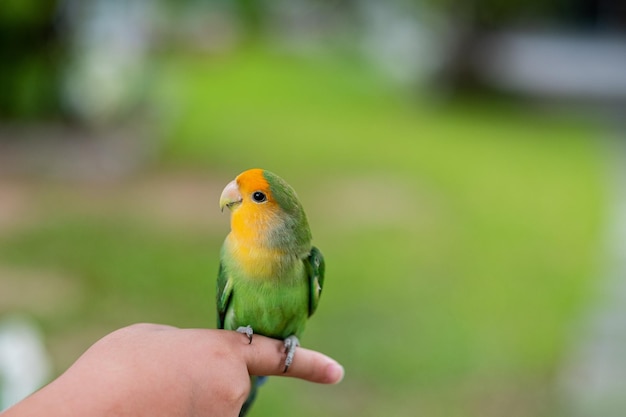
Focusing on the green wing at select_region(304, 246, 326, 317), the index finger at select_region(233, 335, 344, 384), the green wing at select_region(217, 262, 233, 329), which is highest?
the green wing at select_region(304, 246, 326, 317)

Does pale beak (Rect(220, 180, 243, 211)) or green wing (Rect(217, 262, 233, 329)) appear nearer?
pale beak (Rect(220, 180, 243, 211))

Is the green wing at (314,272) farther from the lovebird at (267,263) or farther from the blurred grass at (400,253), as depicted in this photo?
the blurred grass at (400,253)

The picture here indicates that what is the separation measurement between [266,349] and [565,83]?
12686mm

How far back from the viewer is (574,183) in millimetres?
8266

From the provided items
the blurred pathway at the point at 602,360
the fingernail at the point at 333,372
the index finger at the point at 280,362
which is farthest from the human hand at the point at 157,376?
the blurred pathway at the point at 602,360

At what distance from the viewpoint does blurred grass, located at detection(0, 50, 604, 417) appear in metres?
4.29

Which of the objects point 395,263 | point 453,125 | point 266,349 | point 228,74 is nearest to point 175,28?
point 228,74

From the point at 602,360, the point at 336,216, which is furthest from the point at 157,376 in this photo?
the point at 336,216

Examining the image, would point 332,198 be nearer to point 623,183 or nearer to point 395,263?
point 395,263

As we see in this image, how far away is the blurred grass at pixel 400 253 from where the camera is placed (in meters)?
4.29

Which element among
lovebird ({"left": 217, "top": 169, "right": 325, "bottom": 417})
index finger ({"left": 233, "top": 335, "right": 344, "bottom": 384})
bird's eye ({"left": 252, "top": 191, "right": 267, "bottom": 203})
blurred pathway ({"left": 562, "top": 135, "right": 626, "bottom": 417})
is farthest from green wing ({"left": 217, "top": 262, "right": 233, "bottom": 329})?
blurred pathway ({"left": 562, "top": 135, "right": 626, "bottom": 417})

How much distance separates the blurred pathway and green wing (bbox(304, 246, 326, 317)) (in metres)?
2.63

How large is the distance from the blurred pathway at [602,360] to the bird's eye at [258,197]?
2912 millimetres

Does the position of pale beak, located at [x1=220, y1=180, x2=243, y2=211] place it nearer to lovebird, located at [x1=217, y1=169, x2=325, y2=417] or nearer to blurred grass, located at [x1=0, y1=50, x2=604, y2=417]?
lovebird, located at [x1=217, y1=169, x2=325, y2=417]
